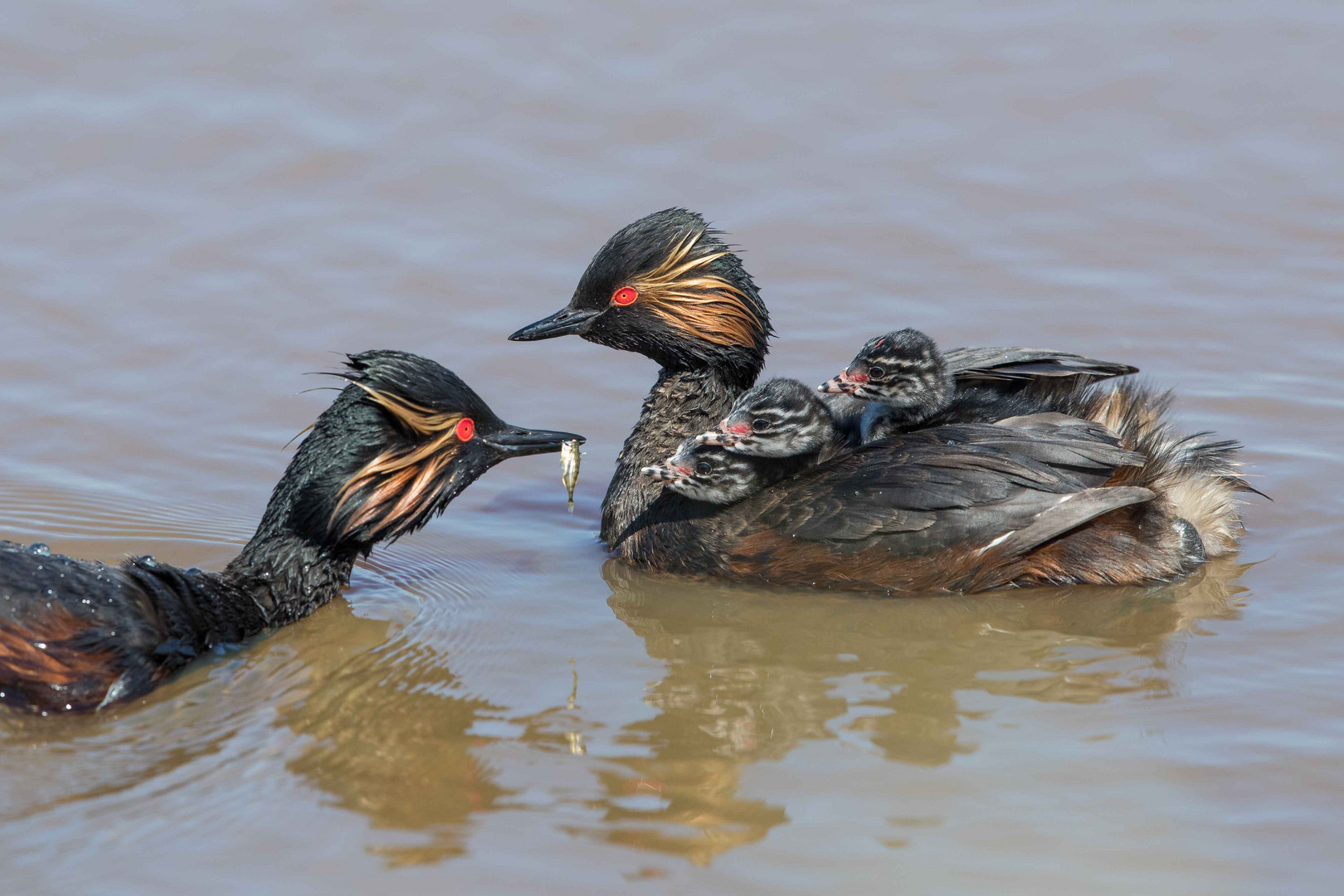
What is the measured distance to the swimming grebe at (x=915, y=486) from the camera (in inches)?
264

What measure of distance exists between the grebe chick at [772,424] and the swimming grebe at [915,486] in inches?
7.8

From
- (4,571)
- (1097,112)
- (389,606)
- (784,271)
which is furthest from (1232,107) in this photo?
(4,571)

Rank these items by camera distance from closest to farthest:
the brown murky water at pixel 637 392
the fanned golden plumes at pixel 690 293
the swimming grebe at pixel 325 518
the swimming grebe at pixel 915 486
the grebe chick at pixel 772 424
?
the brown murky water at pixel 637 392
the swimming grebe at pixel 325 518
the swimming grebe at pixel 915 486
the grebe chick at pixel 772 424
the fanned golden plumes at pixel 690 293

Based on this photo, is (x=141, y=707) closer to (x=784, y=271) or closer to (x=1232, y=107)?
(x=784, y=271)

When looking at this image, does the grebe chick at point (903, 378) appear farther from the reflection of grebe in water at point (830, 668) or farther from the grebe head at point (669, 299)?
the reflection of grebe in water at point (830, 668)

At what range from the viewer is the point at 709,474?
7.07m

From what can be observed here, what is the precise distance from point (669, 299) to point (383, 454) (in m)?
1.76

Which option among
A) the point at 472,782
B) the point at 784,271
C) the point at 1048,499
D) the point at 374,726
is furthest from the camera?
the point at 784,271

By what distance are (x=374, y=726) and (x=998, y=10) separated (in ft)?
27.8

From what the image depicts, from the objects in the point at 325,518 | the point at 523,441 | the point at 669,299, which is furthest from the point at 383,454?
the point at 669,299

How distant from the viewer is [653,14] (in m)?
12.1

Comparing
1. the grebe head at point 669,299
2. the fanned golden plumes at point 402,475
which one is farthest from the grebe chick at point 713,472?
the fanned golden plumes at point 402,475

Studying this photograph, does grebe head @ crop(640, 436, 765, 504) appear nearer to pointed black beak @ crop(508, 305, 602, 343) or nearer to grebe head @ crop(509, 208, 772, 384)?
grebe head @ crop(509, 208, 772, 384)

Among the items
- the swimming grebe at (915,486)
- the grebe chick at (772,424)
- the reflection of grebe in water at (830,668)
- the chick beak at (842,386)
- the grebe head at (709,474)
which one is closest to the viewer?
the reflection of grebe in water at (830,668)
